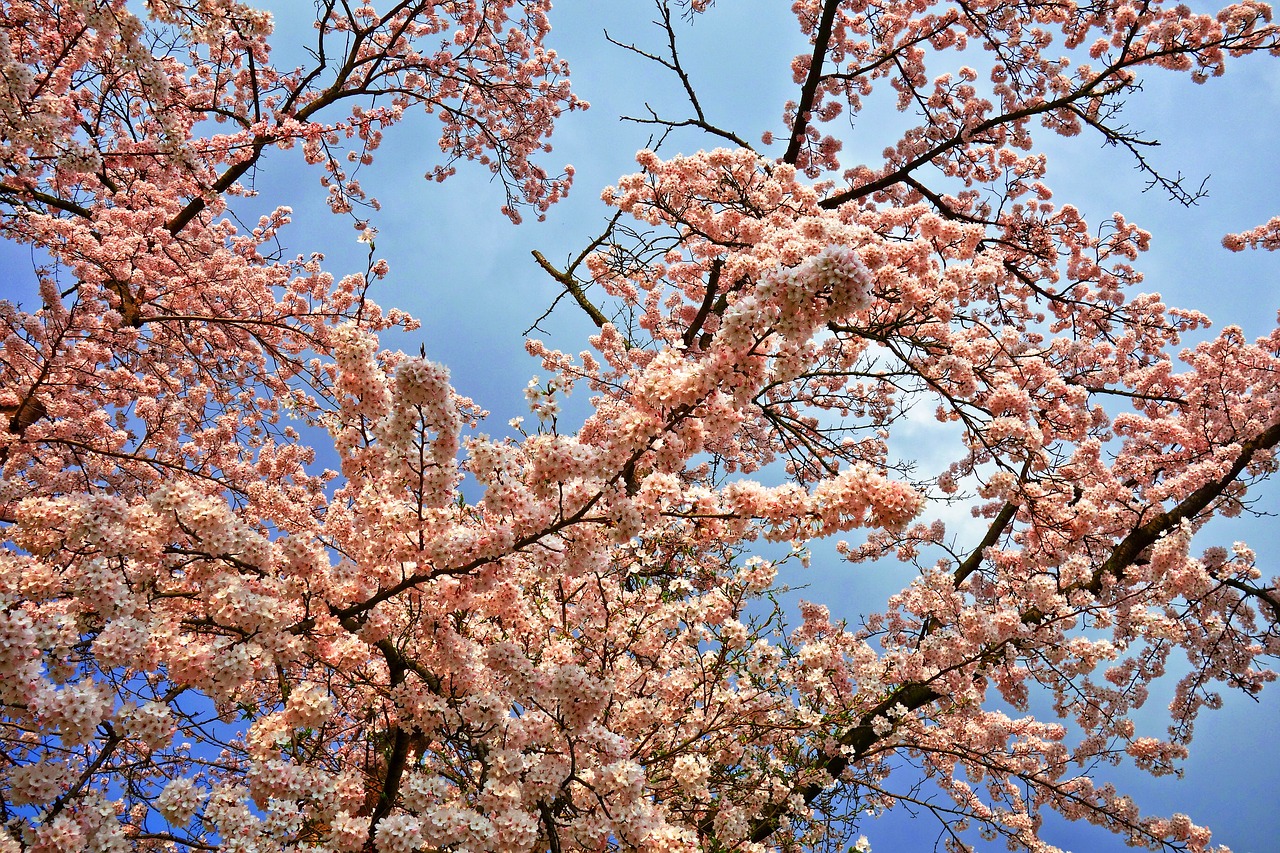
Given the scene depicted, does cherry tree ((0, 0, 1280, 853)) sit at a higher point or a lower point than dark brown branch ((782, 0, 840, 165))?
lower

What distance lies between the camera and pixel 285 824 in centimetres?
304

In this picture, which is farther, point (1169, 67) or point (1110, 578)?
point (1169, 67)

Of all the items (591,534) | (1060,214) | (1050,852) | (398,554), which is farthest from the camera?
(1060,214)

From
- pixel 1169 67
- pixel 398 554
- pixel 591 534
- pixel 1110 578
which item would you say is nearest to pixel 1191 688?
pixel 1110 578

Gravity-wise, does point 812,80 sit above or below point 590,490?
above

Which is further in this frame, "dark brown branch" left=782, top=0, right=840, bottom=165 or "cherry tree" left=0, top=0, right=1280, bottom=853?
"dark brown branch" left=782, top=0, right=840, bottom=165

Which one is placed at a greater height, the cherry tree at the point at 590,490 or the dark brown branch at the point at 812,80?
the dark brown branch at the point at 812,80

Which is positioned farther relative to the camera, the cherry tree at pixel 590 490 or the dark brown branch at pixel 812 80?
the dark brown branch at pixel 812 80

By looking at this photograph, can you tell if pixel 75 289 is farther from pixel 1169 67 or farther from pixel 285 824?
pixel 1169 67

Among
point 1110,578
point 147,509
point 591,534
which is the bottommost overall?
point 147,509

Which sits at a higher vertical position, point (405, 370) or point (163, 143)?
point (163, 143)

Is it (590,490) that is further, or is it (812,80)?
(812,80)

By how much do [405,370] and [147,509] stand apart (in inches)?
69.2

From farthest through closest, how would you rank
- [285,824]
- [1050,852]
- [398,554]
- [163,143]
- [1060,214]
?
[1060,214]
[1050,852]
[163,143]
[398,554]
[285,824]
